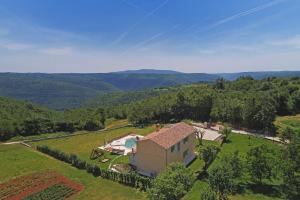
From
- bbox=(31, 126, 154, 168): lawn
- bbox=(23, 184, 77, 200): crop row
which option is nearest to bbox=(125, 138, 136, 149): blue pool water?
bbox=(31, 126, 154, 168): lawn

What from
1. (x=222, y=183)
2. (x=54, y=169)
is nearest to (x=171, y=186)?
(x=222, y=183)

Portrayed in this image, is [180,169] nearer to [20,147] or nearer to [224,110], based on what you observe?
[20,147]

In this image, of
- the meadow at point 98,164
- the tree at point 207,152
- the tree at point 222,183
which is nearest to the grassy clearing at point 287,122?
the meadow at point 98,164

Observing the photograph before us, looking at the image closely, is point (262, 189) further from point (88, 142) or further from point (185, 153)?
point (88, 142)

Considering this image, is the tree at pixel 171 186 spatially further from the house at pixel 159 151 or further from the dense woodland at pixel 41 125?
the dense woodland at pixel 41 125

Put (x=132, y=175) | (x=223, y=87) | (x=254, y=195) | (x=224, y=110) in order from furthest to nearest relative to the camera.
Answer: (x=223, y=87) < (x=224, y=110) < (x=132, y=175) < (x=254, y=195)

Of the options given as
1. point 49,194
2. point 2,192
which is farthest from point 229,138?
point 2,192
